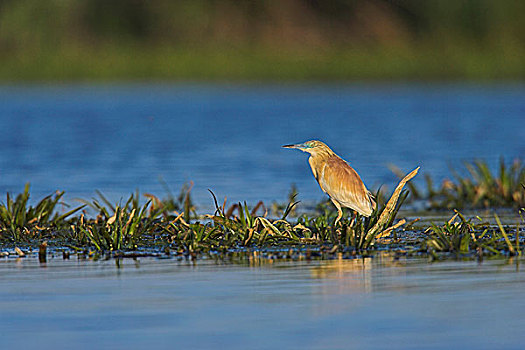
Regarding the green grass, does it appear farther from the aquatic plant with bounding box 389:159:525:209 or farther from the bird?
the bird

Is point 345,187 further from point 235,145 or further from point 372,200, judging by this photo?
point 235,145

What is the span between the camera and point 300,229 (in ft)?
36.8

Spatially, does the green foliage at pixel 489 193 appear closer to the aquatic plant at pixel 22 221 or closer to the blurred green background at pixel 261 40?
the aquatic plant at pixel 22 221

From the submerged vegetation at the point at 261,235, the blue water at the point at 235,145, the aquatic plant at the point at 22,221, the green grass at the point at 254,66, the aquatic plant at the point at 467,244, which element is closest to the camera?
the aquatic plant at the point at 467,244

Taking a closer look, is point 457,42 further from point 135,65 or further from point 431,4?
point 135,65

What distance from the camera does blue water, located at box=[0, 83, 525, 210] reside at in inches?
839

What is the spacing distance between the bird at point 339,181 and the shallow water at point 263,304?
0.94 metres

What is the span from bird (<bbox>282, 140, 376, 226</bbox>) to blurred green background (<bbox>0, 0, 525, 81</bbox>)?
83.9 metres

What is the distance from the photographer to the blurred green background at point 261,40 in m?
98.2

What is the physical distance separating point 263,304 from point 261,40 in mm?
126370

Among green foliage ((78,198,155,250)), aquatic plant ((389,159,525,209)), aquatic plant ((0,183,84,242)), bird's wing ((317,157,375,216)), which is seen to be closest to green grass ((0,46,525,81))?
aquatic plant ((389,159,525,209))

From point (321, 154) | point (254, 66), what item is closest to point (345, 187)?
point (321, 154)

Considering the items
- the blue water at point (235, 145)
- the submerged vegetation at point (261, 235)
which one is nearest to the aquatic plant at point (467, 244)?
the submerged vegetation at point (261, 235)

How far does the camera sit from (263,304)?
26.8 feet
